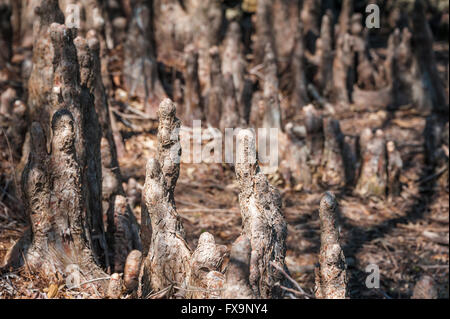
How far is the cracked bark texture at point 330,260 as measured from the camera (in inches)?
102

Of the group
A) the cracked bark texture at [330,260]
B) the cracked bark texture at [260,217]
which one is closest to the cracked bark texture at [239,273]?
the cracked bark texture at [260,217]

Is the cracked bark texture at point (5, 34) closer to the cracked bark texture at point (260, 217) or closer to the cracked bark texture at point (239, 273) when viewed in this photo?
the cracked bark texture at point (260, 217)

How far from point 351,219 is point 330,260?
288 centimetres

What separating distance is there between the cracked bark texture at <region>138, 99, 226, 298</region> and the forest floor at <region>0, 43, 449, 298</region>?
109 centimetres

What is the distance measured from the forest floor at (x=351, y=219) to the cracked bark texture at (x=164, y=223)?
1086mm

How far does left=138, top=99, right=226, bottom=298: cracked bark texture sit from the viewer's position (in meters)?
2.75

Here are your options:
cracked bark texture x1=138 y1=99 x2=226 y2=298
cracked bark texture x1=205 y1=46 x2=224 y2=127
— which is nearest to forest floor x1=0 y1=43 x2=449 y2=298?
cracked bark texture x1=205 y1=46 x2=224 y2=127

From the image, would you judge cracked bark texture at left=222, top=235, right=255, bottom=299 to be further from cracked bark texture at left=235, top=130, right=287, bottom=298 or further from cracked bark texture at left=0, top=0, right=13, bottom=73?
cracked bark texture at left=0, top=0, right=13, bottom=73

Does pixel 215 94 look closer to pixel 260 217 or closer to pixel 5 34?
pixel 5 34

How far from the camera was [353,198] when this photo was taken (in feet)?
18.7

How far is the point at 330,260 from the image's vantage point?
103 inches
